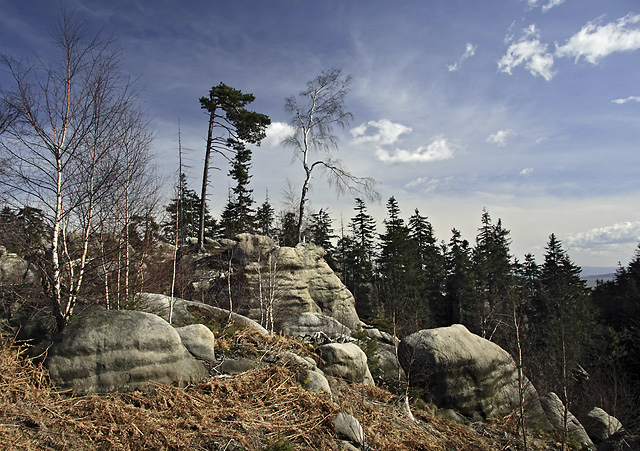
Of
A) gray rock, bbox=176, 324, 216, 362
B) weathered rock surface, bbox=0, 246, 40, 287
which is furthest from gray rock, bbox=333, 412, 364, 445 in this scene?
weathered rock surface, bbox=0, 246, 40, 287

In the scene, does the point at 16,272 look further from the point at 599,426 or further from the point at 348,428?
the point at 599,426

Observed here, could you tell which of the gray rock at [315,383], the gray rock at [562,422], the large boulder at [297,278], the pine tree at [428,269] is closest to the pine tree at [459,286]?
the pine tree at [428,269]

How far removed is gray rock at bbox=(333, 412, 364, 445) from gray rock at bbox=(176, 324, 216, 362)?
1.84m

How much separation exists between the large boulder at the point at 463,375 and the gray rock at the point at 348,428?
10.8 feet

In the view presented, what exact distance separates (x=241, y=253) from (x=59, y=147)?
13.8 meters

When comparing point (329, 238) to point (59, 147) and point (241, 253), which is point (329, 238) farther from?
point (59, 147)

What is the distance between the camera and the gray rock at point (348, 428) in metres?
4.11

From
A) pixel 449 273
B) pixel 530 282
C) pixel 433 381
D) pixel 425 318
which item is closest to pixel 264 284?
pixel 433 381

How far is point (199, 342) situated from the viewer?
491 centimetres

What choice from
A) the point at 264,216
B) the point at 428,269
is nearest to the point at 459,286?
the point at 428,269

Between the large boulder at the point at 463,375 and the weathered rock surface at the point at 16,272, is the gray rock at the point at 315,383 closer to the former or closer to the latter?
the large boulder at the point at 463,375

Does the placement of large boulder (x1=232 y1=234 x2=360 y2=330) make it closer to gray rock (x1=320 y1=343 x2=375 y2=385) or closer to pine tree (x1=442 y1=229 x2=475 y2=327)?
gray rock (x1=320 y1=343 x2=375 y2=385)

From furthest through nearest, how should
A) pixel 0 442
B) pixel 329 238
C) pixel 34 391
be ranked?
pixel 329 238, pixel 34 391, pixel 0 442

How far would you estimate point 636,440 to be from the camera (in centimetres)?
469
